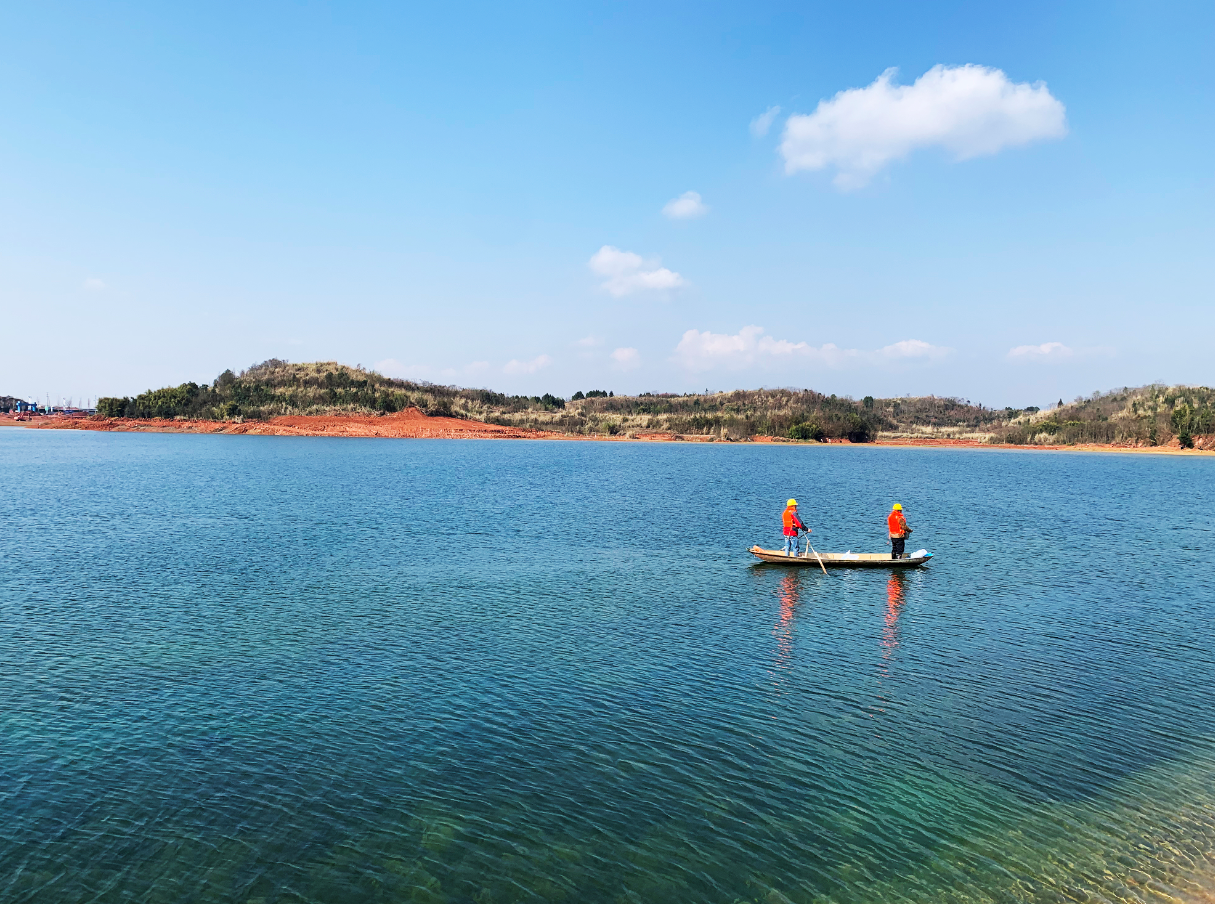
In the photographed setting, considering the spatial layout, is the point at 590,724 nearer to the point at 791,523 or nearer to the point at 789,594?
the point at 789,594

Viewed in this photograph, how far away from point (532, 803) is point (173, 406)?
212221 mm

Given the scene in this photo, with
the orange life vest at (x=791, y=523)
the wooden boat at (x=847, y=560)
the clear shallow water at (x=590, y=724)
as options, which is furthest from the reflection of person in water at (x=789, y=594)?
the orange life vest at (x=791, y=523)

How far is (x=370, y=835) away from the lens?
38.7ft

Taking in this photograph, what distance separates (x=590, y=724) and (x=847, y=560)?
68.1 ft

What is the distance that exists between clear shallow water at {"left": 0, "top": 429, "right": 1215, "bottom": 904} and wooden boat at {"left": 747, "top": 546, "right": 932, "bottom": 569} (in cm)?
106

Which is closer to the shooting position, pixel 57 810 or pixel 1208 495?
pixel 57 810

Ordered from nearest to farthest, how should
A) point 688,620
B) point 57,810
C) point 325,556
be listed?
1. point 57,810
2. point 688,620
3. point 325,556

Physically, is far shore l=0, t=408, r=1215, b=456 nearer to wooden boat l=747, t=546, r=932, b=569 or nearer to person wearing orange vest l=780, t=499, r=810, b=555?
person wearing orange vest l=780, t=499, r=810, b=555

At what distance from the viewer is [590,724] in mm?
16141

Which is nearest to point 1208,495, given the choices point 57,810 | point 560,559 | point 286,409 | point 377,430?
point 560,559

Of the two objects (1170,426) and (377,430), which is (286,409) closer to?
(377,430)

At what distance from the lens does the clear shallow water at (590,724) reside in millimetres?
11148

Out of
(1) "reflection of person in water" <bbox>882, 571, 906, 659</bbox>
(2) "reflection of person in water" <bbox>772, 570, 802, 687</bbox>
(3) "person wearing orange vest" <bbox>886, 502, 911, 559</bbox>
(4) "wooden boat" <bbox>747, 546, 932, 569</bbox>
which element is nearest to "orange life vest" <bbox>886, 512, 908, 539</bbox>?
(3) "person wearing orange vest" <bbox>886, 502, 911, 559</bbox>

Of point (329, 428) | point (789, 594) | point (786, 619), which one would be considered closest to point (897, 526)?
point (789, 594)
